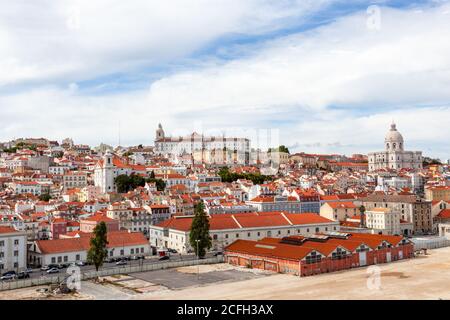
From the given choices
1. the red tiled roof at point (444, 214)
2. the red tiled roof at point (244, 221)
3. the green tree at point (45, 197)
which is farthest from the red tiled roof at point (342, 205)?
the green tree at point (45, 197)

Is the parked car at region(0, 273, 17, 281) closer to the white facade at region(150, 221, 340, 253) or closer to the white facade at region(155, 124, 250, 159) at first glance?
the white facade at region(150, 221, 340, 253)

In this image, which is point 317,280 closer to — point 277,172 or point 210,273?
point 210,273

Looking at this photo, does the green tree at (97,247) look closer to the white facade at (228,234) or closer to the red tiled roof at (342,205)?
the white facade at (228,234)

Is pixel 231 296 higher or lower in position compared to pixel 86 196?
lower

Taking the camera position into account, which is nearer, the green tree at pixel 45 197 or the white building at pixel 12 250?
the white building at pixel 12 250

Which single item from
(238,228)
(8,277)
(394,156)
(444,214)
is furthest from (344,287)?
(394,156)
